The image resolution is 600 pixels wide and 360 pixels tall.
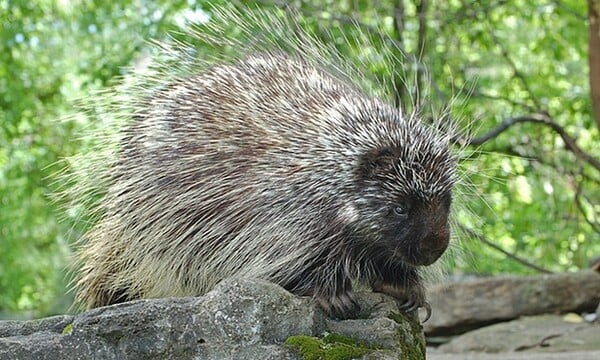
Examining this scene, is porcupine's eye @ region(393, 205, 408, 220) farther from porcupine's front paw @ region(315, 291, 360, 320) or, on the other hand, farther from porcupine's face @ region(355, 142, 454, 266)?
porcupine's front paw @ region(315, 291, 360, 320)

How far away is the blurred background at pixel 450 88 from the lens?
6.97 meters

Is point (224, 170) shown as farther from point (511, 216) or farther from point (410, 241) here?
point (511, 216)

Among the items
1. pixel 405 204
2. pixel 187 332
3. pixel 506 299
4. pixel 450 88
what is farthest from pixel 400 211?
pixel 450 88

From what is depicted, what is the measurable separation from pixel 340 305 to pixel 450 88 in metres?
5.02

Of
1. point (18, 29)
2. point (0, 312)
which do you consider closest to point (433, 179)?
point (18, 29)

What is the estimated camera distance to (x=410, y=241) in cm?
280

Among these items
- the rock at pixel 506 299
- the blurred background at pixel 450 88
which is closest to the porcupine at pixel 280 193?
the rock at pixel 506 299

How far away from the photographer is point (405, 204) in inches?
112

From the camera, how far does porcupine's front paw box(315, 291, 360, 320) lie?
2629mm

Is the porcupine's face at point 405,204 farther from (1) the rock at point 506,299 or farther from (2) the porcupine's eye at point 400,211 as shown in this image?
(1) the rock at point 506,299

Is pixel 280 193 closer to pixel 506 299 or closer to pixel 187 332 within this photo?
pixel 187 332

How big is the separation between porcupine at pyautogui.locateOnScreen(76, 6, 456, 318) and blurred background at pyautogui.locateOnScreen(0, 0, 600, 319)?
303 centimetres

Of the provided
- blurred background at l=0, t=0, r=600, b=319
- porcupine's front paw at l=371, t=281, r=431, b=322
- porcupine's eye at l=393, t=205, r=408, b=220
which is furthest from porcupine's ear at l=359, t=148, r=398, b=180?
blurred background at l=0, t=0, r=600, b=319

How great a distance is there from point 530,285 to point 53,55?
24.2 ft
